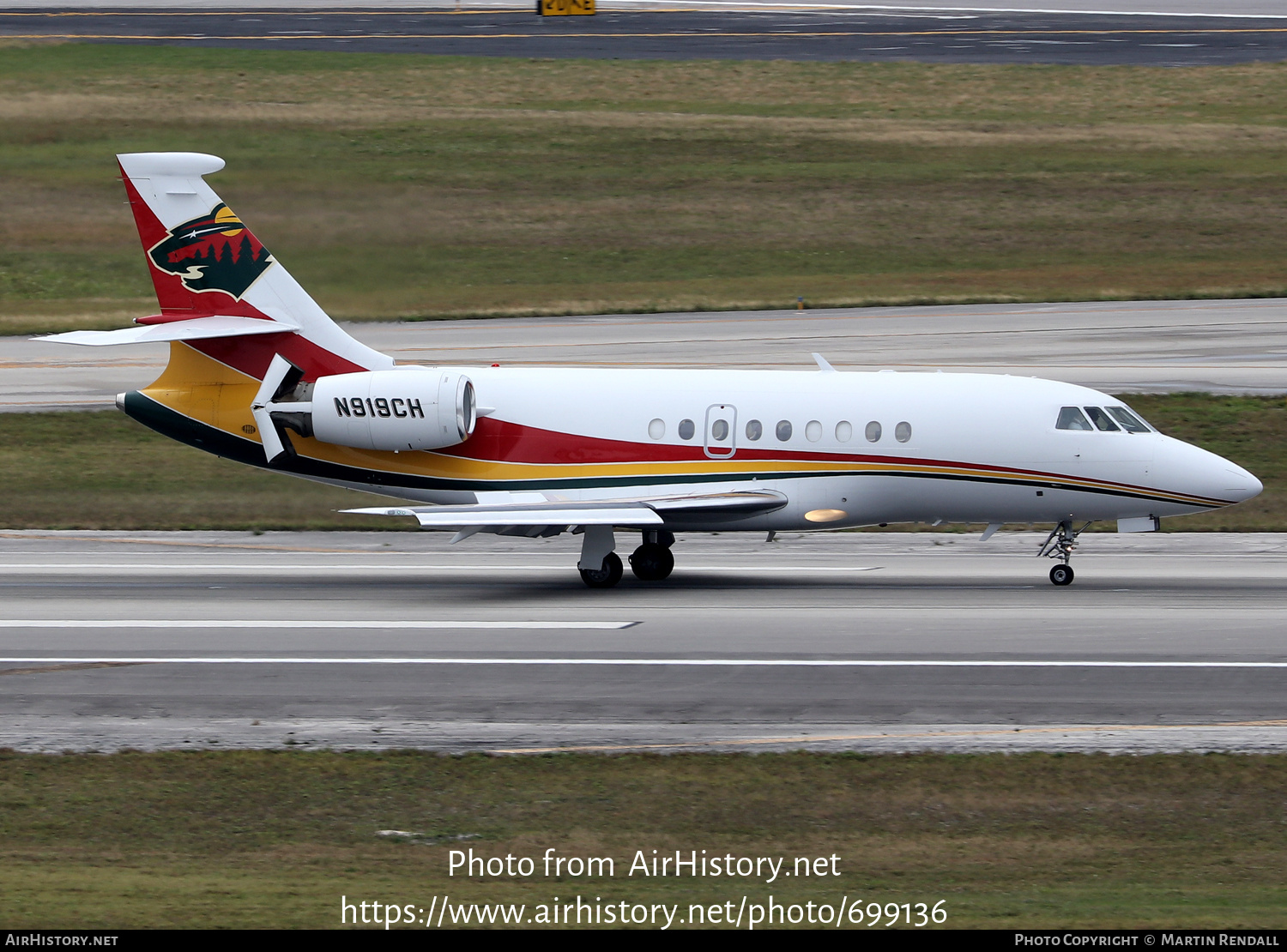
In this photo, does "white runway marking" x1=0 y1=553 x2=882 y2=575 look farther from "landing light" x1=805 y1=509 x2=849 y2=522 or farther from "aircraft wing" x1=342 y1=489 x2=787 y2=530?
"aircraft wing" x1=342 y1=489 x2=787 y2=530

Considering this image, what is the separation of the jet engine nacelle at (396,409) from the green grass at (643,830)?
10.7m

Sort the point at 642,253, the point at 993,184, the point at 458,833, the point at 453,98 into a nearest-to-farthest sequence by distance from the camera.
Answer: the point at 458,833 < the point at 642,253 < the point at 993,184 < the point at 453,98

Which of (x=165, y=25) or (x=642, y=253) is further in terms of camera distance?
(x=165, y=25)

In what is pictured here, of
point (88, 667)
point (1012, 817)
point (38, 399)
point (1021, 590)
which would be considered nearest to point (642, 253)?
point (38, 399)

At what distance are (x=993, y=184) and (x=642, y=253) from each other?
14.9m

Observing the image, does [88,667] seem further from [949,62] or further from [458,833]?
[949,62]

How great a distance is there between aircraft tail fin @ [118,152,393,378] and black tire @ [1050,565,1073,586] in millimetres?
12726

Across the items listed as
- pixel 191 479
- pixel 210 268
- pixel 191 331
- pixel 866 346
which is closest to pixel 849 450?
pixel 191 331

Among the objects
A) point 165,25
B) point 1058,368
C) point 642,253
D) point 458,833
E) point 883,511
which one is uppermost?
point 165,25

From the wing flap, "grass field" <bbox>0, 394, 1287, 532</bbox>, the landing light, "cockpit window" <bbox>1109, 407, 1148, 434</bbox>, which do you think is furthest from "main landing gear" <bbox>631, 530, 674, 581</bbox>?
"cockpit window" <bbox>1109, 407, 1148, 434</bbox>

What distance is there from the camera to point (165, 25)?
81625mm

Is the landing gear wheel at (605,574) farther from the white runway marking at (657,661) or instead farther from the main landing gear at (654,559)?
the white runway marking at (657,661)

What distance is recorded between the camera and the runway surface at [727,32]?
77.9 metres

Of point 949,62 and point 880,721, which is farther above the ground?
point 949,62
